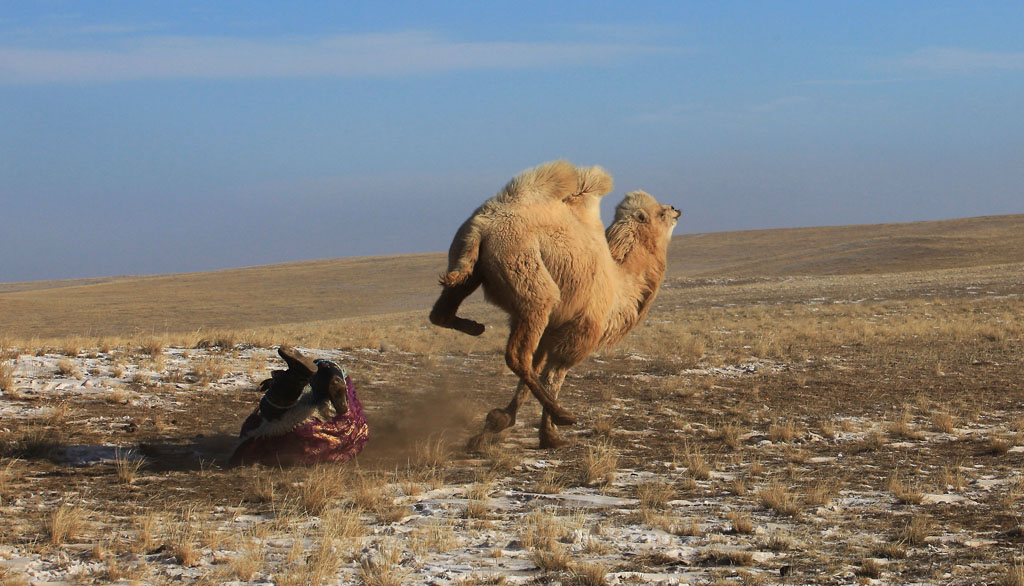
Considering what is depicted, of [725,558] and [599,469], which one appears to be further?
[599,469]

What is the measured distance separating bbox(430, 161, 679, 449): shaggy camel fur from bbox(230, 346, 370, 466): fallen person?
114 cm

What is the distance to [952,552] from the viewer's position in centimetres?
500

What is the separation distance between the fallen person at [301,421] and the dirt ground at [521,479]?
0.62 ft

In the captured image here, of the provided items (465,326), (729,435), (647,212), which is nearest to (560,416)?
(465,326)

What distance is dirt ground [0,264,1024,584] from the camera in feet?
15.3

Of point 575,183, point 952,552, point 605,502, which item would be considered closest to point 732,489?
point 605,502

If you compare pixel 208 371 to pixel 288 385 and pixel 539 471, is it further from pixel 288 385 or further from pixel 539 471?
pixel 539 471

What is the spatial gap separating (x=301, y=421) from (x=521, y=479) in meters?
1.66

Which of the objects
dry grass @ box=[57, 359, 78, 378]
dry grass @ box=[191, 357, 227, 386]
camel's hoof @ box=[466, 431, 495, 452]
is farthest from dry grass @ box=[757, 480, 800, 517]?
dry grass @ box=[57, 359, 78, 378]

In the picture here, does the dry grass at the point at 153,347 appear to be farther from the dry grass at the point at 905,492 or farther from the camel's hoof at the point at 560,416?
the dry grass at the point at 905,492

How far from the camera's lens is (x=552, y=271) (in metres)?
7.66

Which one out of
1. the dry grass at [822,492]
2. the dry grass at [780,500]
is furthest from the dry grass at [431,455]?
the dry grass at [822,492]

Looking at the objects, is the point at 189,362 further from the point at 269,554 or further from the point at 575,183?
the point at 269,554

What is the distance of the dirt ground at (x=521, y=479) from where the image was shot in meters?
4.65
